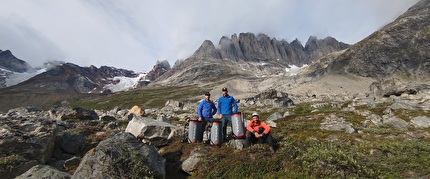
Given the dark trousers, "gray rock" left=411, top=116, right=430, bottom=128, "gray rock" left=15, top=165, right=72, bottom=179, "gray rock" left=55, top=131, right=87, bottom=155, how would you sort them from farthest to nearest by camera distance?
1. "gray rock" left=411, top=116, right=430, bottom=128
2. "gray rock" left=55, top=131, right=87, bottom=155
3. the dark trousers
4. "gray rock" left=15, top=165, right=72, bottom=179

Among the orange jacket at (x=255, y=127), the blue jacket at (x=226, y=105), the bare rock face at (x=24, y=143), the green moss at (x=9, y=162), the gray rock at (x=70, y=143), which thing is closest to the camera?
the green moss at (x=9, y=162)

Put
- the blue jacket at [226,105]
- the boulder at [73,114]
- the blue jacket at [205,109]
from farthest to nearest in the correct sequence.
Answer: the boulder at [73,114], the blue jacket at [205,109], the blue jacket at [226,105]

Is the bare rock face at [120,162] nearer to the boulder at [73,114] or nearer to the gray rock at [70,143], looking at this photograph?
the gray rock at [70,143]

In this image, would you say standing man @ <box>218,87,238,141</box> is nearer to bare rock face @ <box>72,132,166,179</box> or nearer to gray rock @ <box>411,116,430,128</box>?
bare rock face @ <box>72,132,166,179</box>

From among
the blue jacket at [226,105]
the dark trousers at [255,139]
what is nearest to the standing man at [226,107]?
the blue jacket at [226,105]

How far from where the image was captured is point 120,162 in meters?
14.6

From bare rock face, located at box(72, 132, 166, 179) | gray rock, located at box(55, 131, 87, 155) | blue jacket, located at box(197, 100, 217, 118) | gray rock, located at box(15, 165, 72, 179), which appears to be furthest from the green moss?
blue jacket, located at box(197, 100, 217, 118)

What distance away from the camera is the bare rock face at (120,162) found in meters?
14.0

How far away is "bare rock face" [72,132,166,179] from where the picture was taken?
14.0m

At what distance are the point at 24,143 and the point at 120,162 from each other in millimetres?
7104

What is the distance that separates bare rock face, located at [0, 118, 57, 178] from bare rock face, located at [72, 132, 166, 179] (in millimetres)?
4629

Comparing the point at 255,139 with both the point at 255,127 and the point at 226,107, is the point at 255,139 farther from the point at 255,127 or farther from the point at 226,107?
the point at 226,107

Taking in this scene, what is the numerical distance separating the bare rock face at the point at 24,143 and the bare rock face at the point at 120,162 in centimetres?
463

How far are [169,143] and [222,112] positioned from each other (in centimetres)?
399
